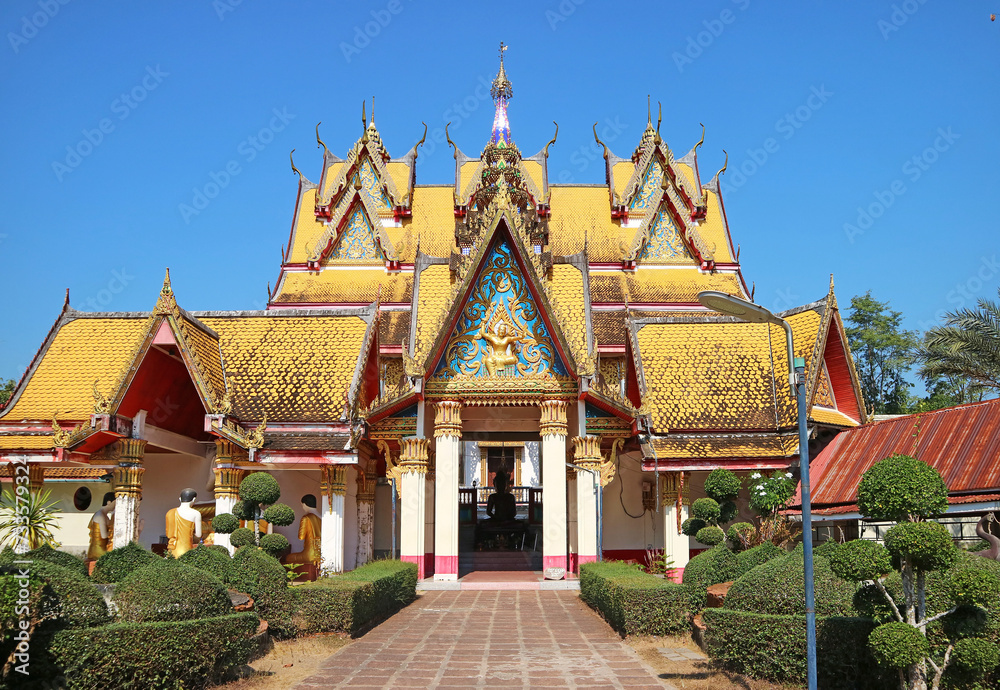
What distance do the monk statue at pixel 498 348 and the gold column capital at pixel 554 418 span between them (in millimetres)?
1150

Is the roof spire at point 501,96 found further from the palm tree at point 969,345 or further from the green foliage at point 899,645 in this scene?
the green foliage at point 899,645

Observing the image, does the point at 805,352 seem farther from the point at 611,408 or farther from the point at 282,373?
the point at 282,373

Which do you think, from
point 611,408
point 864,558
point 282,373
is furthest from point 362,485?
point 864,558

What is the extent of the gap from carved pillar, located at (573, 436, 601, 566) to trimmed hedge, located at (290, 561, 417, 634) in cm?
547

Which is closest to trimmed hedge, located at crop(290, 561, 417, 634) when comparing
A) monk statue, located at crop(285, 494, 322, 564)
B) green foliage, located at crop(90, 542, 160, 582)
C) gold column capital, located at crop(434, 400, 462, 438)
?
green foliage, located at crop(90, 542, 160, 582)

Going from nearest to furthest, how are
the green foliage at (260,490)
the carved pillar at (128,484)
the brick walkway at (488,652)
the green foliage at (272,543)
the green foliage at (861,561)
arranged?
the green foliage at (861,561) < the brick walkway at (488,652) < the green foliage at (272,543) < the green foliage at (260,490) < the carved pillar at (128,484)

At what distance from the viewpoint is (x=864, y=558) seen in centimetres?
718

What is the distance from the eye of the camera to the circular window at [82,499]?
67.3 ft

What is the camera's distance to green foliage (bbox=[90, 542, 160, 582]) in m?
9.42

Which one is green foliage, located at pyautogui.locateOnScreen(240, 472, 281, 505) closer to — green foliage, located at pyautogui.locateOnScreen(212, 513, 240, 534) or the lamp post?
green foliage, located at pyautogui.locateOnScreen(212, 513, 240, 534)

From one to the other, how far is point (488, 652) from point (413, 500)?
7.28 metres

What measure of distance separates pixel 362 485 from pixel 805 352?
9956mm

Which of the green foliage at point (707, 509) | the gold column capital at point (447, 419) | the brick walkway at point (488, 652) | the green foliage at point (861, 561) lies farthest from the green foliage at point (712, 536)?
the green foliage at point (861, 561)

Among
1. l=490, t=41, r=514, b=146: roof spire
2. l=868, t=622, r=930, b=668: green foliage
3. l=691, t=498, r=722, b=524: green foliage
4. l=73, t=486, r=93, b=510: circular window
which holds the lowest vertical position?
l=868, t=622, r=930, b=668: green foliage
